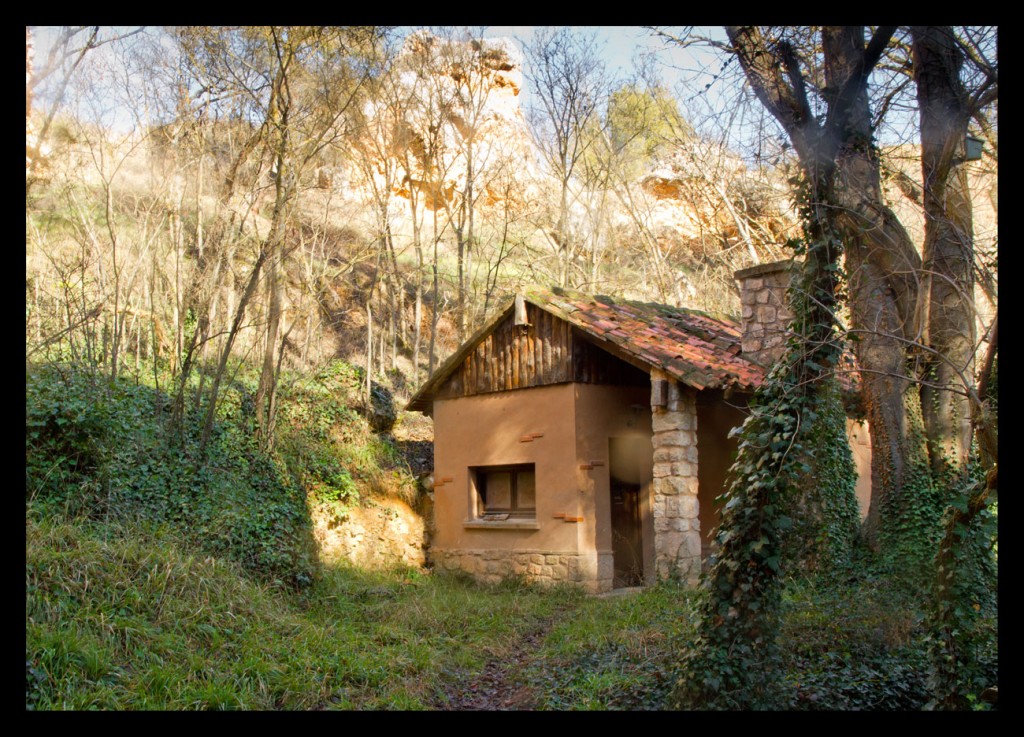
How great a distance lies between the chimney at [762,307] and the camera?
1097 centimetres

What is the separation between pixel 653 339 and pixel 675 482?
204 centimetres

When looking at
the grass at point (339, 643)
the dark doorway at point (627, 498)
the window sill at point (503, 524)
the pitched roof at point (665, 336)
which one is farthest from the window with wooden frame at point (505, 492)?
the grass at point (339, 643)

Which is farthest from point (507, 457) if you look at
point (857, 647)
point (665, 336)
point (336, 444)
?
point (857, 647)

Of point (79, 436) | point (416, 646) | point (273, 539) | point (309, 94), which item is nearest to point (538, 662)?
point (416, 646)

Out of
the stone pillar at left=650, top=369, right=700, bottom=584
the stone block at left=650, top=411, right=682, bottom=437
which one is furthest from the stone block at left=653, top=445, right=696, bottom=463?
the stone block at left=650, top=411, right=682, bottom=437

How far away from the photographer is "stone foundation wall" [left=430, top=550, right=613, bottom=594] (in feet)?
35.7

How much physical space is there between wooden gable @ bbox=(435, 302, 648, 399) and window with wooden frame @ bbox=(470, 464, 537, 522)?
125 centimetres

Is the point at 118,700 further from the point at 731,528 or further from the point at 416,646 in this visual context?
the point at 731,528

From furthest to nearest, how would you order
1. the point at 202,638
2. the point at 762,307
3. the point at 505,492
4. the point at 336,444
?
1. the point at 336,444
2. the point at 505,492
3. the point at 762,307
4. the point at 202,638

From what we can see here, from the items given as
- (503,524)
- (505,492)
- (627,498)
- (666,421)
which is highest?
(666,421)

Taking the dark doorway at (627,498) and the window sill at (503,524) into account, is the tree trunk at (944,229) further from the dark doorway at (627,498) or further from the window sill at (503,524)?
the window sill at (503,524)

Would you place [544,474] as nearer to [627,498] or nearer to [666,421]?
[627,498]

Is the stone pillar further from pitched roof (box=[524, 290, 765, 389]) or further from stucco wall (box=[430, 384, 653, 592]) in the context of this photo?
stucco wall (box=[430, 384, 653, 592])

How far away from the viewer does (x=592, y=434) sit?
1131 centimetres
